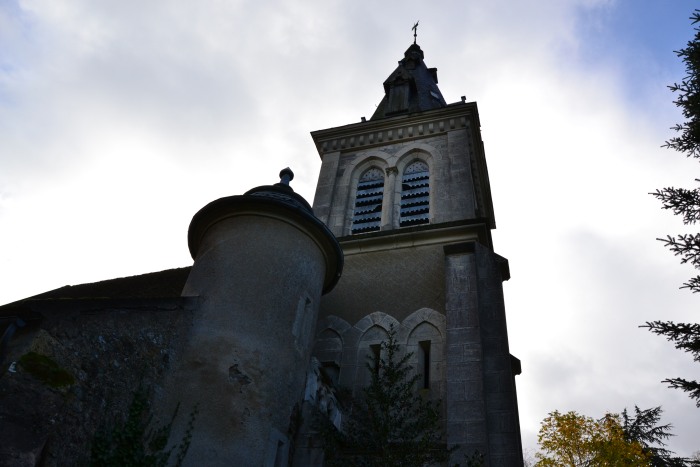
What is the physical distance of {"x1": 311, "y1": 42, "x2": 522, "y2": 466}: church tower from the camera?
10.2 meters

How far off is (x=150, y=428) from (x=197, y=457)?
2.24ft

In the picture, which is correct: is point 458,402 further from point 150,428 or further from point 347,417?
point 150,428

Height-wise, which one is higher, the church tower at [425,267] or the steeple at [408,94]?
the steeple at [408,94]

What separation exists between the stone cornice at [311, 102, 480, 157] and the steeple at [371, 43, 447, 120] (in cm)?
156

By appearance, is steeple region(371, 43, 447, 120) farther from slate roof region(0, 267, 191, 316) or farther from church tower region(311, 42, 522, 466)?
slate roof region(0, 267, 191, 316)

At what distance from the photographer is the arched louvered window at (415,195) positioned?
623 inches

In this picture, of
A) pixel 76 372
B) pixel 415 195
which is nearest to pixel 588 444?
pixel 415 195

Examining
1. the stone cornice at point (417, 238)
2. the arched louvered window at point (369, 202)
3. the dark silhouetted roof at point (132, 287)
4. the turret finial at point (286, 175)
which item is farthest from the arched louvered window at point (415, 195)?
the dark silhouetted roof at point (132, 287)

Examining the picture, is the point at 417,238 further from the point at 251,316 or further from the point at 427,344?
the point at 251,316

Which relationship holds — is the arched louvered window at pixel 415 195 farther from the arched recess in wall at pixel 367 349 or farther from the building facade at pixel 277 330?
the arched recess in wall at pixel 367 349

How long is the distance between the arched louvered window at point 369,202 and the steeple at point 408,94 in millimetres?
3441

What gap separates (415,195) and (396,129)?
3.22 m

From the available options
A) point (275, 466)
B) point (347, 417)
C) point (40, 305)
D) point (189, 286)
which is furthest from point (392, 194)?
point (40, 305)

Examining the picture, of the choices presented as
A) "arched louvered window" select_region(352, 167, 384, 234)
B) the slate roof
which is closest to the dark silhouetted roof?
the slate roof
